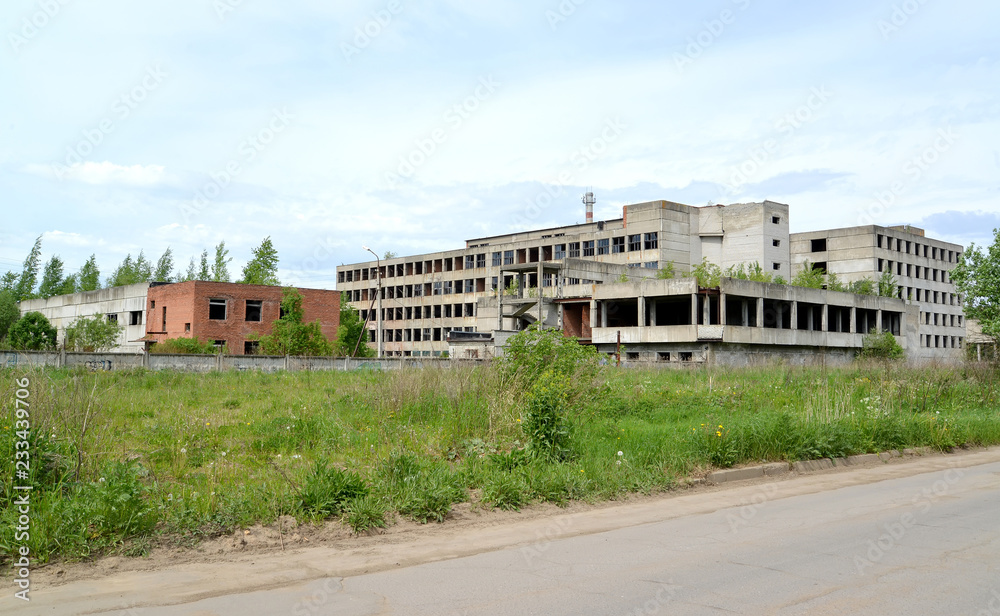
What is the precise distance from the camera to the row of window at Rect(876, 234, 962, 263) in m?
91.6

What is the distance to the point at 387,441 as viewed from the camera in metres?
11.9

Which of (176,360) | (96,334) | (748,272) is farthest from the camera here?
(748,272)

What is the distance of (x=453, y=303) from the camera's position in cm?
9831

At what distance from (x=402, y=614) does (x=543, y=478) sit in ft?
15.7

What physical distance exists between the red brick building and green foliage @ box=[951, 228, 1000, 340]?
56.0 meters

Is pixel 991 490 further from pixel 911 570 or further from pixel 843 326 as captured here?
pixel 843 326

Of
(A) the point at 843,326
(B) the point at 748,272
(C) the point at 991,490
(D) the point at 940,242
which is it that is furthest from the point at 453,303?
(C) the point at 991,490

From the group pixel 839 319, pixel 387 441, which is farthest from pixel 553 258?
pixel 387 441

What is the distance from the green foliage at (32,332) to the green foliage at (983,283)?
78445 millimetres

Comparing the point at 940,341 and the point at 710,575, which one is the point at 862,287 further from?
the point at 710,575

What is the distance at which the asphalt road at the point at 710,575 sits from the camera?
19.0 feet

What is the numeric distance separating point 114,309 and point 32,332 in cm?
692

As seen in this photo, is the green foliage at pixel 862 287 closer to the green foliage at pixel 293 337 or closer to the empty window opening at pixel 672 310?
the empty window opening at pixel 672 310

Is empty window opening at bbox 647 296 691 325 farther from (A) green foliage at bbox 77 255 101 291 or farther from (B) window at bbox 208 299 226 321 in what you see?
(A) green foliage at bbox 77 255 101 291
